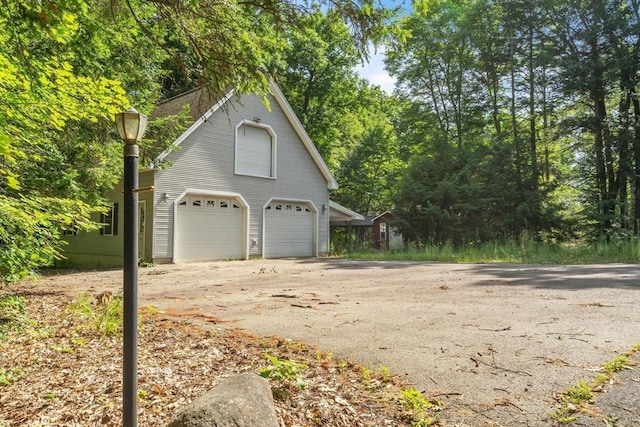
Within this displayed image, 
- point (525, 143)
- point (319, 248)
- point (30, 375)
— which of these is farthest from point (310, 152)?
point (30, 375)

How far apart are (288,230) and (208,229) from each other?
11.8 ft

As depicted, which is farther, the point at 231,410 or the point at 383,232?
the point at 383,232

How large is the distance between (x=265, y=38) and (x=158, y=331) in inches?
138

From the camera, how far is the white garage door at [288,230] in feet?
52.0

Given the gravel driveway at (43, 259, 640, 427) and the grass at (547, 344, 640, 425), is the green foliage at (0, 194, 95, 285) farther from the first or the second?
the grass at (547, 344, 640, 425)

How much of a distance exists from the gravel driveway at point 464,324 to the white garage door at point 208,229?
15.0 ft

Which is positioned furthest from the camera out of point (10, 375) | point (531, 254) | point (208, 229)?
point (208, 229)

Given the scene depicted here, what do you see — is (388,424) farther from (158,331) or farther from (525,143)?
(525,143)

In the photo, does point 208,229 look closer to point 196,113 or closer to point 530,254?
point 196,113

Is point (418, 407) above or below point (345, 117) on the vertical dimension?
below

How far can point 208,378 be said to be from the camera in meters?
2.90

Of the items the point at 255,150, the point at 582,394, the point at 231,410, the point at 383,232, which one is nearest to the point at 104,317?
the point at 231,410

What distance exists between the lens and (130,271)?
2275 mm

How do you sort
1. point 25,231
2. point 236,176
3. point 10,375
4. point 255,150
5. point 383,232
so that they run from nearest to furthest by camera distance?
point 10,375 → point 25,231 → point 236,176 → point 255,150 → point 383,232
